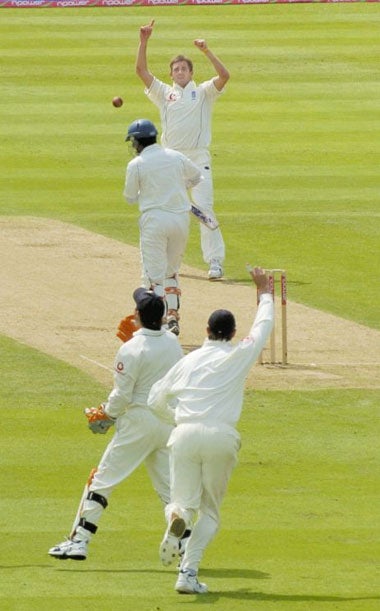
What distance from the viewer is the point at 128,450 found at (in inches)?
421

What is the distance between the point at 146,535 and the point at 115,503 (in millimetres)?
813

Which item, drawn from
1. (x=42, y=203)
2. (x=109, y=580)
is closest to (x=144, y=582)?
(x=109, y=580)

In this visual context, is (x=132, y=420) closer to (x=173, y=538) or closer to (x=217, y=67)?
(x=173, y=538)

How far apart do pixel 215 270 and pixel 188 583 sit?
9.67 meters

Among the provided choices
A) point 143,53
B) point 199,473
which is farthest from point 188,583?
point 143,53

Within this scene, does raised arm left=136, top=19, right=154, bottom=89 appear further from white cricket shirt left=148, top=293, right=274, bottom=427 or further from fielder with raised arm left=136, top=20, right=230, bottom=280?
white cricket shirt left=148, top=293, right=274, bottom=427

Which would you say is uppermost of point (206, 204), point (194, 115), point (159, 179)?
point (194, 115)

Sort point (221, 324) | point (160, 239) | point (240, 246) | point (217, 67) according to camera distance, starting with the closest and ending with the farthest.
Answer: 1. point (221, 324)
2. point (160, 239)
3. point (217, 67)
4. point (240, 246)

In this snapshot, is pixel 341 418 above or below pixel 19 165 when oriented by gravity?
below

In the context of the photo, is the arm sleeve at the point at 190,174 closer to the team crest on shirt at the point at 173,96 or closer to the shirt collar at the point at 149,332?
the team crest on shirt at the point at 173,96

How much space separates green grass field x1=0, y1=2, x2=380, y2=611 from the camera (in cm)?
1057

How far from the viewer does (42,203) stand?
23.3 metres

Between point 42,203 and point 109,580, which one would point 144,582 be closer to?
point 109,580

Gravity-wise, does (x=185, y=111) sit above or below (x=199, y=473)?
above
